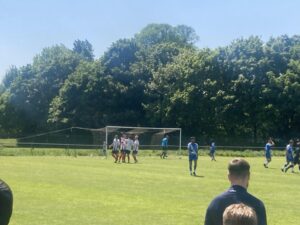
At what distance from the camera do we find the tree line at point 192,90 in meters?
68.6

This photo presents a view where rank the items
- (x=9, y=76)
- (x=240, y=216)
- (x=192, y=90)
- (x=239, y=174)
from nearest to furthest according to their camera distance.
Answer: (x=240, y=216) < (x=239, y=174) < (x=192, y=90) < (x=9, y=76)

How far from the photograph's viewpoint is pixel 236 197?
605cm

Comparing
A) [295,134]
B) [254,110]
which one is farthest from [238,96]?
Result: [295,134]

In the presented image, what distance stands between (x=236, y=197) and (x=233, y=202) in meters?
0.06

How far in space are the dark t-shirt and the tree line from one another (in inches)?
2444

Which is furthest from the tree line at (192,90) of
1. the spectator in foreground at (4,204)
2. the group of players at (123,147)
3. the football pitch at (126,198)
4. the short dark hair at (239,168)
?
the spectator in foreground at (4,204)

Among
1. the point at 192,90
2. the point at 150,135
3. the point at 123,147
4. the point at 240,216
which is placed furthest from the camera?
the point at 192,90

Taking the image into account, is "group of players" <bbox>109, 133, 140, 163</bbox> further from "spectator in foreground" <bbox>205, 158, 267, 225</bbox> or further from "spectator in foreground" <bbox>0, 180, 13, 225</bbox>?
"spectator in foreground" <bbox>0, 180, 13, 225</bbox>

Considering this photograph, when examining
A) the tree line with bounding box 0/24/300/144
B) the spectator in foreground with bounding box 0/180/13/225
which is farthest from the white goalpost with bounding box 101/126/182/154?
the spectator in foreground with bounding box 0/180/13/225

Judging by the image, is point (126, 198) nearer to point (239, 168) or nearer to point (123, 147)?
point (239, 168)

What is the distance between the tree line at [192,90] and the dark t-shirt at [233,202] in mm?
62079

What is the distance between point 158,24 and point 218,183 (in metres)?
89.7

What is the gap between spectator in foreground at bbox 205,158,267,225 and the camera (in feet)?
19.7

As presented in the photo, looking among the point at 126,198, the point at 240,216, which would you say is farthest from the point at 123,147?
the point at 240,216
